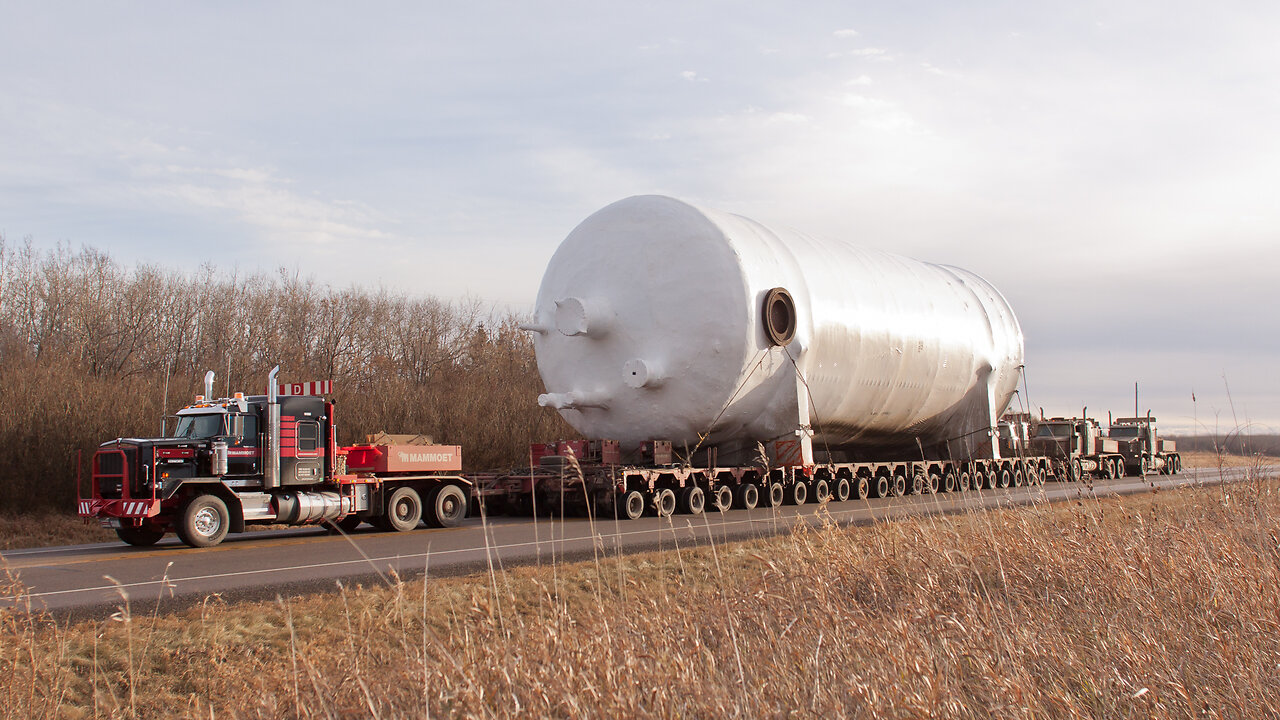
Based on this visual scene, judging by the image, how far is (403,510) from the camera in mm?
15695

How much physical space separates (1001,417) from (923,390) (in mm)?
6515

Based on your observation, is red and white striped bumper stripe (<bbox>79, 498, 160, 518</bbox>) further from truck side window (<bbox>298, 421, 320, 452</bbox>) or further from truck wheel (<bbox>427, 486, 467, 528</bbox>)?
truck wheel (<bbox>427, 486, 467, 528</bbox>)

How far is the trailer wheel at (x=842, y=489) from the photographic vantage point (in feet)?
66.8

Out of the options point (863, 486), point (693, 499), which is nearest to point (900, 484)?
point (863, 486)

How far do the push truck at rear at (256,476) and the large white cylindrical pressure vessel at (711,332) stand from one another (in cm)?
362

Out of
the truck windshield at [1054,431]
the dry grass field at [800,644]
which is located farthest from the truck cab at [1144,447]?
the dry grass field at [800,644]

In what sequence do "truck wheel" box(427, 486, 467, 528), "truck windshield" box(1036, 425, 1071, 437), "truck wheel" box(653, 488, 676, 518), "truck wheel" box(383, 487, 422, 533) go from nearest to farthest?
1. "truck wheel" box(383, 487, 422, 533)
2. "truck wheel" box(427, 486, 467, 528)
3. "truck wheel" box(653, 488, 676, 518)
4. "truck windshield" box(1036, 425, 1071, 437)

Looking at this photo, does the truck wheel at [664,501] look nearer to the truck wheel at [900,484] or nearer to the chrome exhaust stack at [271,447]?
the chrome exhaust stack at [271,447]

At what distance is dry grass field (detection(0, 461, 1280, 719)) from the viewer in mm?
4371

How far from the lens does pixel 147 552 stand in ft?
41.8

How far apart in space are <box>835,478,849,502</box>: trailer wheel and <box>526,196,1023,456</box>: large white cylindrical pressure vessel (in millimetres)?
899

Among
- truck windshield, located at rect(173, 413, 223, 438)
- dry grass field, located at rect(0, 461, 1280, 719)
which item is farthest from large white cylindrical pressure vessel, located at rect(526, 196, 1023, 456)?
dry grass field, located at rect(0, 461, 1280, 719)

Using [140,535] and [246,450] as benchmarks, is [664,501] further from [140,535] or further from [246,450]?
[140,535]

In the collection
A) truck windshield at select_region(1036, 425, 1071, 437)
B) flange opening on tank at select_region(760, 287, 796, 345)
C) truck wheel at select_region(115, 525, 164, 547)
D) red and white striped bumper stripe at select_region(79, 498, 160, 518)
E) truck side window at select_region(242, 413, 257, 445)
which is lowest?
truck wheel at select_region(115, 525, 164, 547)
